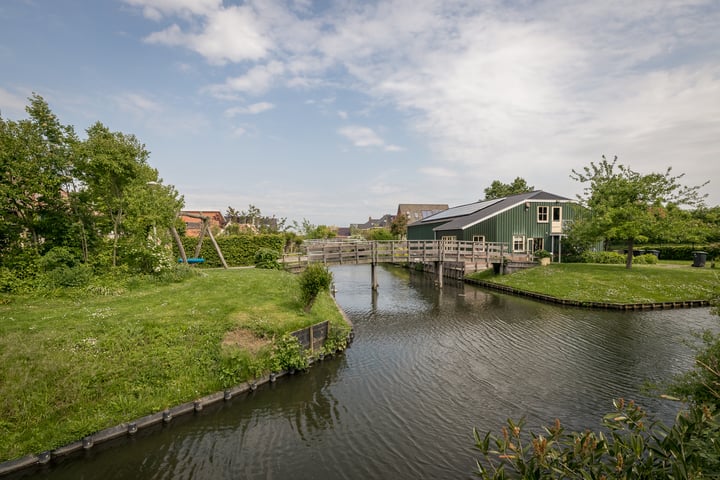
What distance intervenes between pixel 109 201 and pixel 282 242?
51.3 ft

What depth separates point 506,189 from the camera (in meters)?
67.1

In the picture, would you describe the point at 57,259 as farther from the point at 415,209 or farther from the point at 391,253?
the point at 415,209

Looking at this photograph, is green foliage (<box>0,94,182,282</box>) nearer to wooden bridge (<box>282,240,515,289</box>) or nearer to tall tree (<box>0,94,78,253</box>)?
tall tree (<box>0,94,78,253</box>)

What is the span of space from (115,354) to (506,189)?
69.6 meters

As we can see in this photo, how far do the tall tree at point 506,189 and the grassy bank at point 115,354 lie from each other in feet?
196

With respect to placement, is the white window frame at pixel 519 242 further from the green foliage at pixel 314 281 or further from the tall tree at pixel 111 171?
the tall tree at pixel 111 171

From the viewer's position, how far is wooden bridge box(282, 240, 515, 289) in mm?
25234

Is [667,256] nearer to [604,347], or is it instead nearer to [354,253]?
[604,347]

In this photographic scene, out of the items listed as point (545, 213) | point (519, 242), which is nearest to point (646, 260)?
point (545, 213)

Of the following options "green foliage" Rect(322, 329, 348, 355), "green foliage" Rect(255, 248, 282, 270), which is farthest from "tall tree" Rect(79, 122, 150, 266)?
"green foliage" Rect(322, 329, 348, 355)

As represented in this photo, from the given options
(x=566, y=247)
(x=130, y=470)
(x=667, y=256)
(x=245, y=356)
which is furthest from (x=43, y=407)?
(x=667, y=256)

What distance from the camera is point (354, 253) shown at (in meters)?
25.7

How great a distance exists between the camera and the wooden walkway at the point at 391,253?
25.2m

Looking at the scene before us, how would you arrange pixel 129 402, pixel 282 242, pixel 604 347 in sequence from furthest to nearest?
1. pixel 282 242
2. pixel 604 347
3. pixel 129 402
